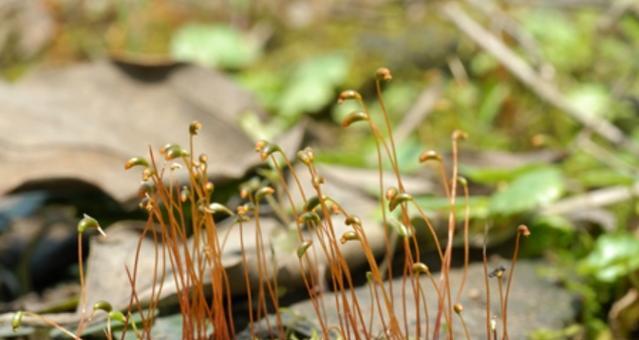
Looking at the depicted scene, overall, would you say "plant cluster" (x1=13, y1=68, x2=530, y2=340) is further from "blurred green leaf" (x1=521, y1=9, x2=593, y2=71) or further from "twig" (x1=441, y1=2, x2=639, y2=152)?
"blurred green leaf" (x1=521, y1=9, x2=593, y2=71)

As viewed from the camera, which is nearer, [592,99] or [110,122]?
[110,122]

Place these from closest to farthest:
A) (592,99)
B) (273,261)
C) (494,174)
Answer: (273,261) < (494,174) < (592,99)

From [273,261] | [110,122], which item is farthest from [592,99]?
[273,261]

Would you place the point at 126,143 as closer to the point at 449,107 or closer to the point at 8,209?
the point at 8,209

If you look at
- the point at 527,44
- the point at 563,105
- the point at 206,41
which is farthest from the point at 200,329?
the point at 206,41

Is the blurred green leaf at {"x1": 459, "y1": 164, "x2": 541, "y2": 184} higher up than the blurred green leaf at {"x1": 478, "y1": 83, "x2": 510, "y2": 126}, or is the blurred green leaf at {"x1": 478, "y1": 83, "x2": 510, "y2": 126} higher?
the blurred green leaf at {"x1": 478, "y1": 83, "x2": 510, "y2": 126}

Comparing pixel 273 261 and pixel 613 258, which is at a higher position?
pixel 273 261

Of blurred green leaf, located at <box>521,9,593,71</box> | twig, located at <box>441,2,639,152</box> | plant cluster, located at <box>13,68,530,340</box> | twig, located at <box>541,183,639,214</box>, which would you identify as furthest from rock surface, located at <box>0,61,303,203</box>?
blurred green leaf, located at <box>521,9,593,71</box>

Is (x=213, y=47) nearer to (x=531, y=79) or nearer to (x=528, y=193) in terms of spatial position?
(x=531, y=79)
